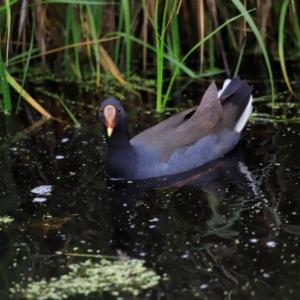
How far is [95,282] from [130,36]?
2.93 metres

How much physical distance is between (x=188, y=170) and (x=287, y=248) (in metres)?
1.30

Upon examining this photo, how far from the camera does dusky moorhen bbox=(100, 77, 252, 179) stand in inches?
197

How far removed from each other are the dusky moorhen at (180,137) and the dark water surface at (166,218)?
3.4 inches

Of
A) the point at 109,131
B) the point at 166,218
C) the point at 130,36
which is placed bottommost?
the point at 166,218

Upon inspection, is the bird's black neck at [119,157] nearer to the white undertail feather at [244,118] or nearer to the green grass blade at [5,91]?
the white undertail feather at [244,118]

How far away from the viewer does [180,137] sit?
519 cm

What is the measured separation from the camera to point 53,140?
5613mm

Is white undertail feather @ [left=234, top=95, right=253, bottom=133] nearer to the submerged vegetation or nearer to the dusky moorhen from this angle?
the dusky moorhen

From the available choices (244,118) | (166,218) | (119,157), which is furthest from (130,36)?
(166,218)

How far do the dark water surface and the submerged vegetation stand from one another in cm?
82

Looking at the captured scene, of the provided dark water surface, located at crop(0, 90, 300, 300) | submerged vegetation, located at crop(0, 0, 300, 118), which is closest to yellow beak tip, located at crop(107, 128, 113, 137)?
dark water surface, located at crop(0, 90, 300, 300)

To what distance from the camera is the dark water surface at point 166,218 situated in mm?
3697

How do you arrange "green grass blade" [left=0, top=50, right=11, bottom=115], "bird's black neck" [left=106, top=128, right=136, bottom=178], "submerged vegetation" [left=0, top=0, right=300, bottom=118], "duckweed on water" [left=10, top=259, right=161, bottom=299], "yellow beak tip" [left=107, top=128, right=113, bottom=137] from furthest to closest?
1. "submerged vegetation" [left=0, top=0, right=300, bottom=118]
2. "green grass blade" [left=0, top=50, right=11, bottom=115]
3. "bird's black neck" [left=106, top=128, right=136, bottom=178]
4. "yellow beak tip" [left=107, top=128, right=113, bottom=137]
5. "duckweed on water" [left=10, top=259, right=161, bottom=299]

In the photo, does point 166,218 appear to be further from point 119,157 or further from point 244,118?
point 244,118
